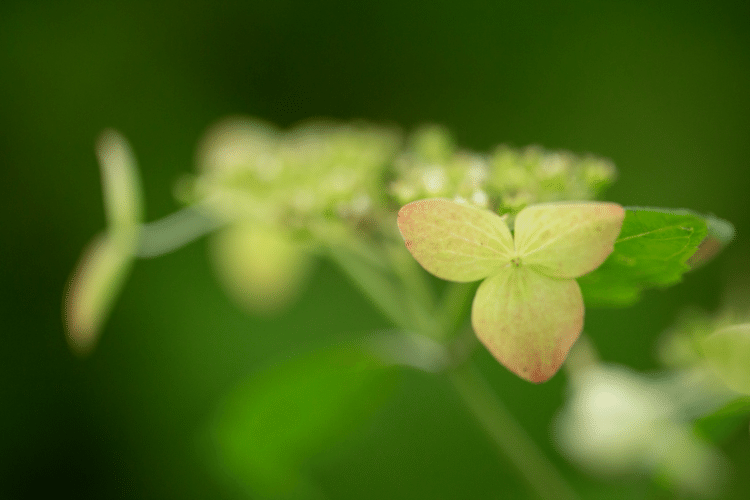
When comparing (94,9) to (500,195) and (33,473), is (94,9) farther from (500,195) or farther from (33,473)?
(500,195)

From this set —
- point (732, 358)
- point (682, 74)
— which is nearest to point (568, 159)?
point (732, 358)

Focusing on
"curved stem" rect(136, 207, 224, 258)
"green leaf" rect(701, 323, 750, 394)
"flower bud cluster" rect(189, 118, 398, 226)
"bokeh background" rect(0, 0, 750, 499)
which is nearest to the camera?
"green leaf" rect(701, 323, 750, 394)

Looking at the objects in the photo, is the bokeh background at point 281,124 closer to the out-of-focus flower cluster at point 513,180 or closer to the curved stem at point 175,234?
the curved stem at point 175,234

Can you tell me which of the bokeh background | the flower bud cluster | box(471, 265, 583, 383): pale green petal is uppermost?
box(471, 265, 583, 383): pale green petal

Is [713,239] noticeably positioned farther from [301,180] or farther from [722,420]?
[301,180]

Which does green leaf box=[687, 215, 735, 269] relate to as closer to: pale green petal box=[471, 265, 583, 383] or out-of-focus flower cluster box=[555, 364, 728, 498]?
pale green petal box=[471, 265, 583, 383]

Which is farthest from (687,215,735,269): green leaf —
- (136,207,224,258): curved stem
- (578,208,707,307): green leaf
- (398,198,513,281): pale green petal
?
(136,207,224,258): curved stem

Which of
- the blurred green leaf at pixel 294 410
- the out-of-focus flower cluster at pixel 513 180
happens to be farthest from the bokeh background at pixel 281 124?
the out-of-focus flower cluster at pixel 513 180
